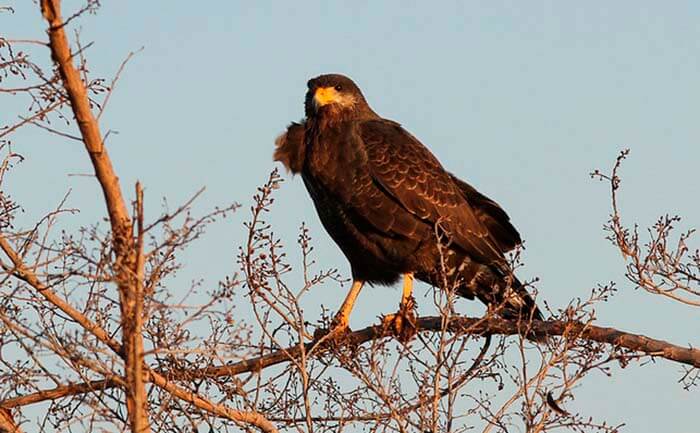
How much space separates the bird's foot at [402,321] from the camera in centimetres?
721

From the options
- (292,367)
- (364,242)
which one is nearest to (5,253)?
(292,367)

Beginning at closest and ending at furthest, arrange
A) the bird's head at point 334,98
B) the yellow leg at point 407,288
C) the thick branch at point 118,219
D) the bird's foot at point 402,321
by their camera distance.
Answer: the thick branch at point 118,219, the bird's foot at point 402,321, the yellow leg at point 407,288, the bird's head at point 334,98

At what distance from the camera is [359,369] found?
5.93 meters

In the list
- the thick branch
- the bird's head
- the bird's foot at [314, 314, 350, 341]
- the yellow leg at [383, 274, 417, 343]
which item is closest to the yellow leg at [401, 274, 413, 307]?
the yellow leg at [383, 274, 417, 343]

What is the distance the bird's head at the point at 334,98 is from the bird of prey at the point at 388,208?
0.01 meters

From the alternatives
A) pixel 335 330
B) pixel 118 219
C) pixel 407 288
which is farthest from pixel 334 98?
pixel 118 219

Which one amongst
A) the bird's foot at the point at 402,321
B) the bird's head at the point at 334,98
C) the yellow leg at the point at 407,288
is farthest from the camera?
the bird's head at the point at 334,98

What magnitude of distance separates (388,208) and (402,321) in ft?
2.79

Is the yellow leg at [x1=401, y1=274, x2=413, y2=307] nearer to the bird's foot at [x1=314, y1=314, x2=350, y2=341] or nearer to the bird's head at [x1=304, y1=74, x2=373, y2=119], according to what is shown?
the bird's foot at [x1=314, y1=314, x2=350, y2=341]

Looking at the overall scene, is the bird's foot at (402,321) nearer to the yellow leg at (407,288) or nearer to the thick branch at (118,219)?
the yellow leg at (407,288)

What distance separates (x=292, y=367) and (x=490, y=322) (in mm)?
1240

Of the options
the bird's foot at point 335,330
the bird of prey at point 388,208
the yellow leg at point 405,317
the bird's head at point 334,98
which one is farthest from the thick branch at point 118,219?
the bird's head at point 334,98

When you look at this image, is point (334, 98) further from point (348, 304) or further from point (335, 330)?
point (335, 330)

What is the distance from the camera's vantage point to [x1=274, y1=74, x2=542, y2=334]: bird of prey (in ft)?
26.9
